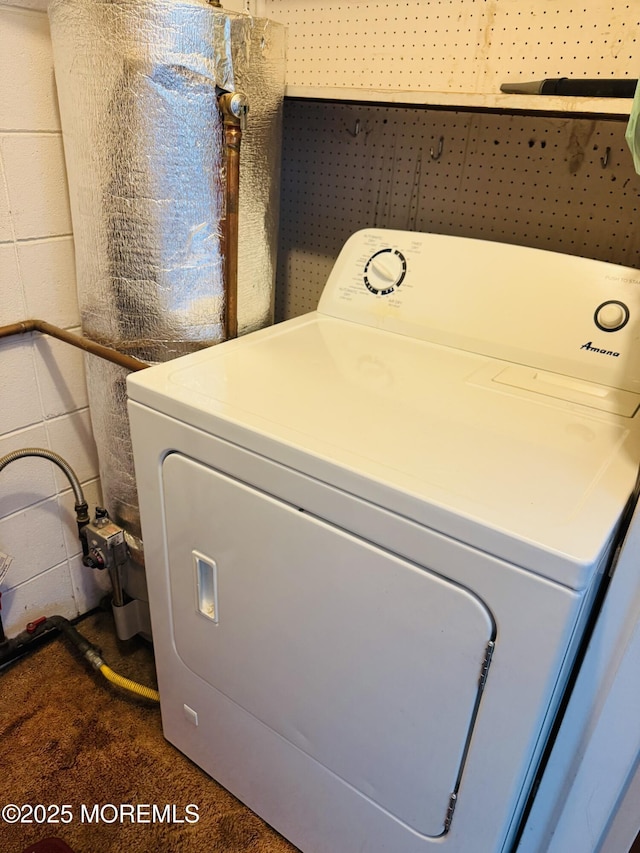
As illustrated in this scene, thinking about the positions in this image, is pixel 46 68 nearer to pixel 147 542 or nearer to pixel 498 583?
pixel 147 542

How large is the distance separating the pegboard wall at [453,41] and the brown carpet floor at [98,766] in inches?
57.5

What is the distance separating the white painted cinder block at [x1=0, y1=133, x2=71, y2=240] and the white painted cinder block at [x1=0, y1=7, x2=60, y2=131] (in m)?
0.03

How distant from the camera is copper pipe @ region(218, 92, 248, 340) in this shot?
1011mm

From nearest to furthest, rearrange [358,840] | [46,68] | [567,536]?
1. [567,536]
2. [358,840]
3. [46,68]

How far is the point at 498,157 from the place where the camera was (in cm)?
120

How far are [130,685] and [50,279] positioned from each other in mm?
914

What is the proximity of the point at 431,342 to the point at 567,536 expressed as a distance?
0.61 m

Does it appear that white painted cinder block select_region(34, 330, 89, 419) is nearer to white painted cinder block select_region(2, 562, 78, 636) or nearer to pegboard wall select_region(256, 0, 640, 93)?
white painted cinder block select_region(2, 562, 78, 636)

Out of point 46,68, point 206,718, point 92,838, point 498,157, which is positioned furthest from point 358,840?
point 46,68

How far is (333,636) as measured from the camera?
2.69 ft

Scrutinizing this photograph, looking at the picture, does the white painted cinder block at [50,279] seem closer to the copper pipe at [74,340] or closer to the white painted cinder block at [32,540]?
the copper pipe at [74,340]

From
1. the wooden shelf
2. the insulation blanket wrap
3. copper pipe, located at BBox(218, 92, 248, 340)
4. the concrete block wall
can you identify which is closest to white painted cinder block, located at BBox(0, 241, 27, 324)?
the concrete block wall

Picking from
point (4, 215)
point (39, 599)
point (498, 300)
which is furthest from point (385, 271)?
point (39, 599)

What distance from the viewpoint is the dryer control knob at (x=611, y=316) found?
0.99 metres
